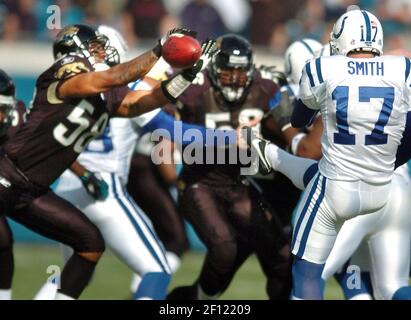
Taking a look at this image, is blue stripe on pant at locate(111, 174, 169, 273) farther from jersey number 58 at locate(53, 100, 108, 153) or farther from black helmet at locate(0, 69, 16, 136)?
black helmet at locate(0, 69, 16, 136)

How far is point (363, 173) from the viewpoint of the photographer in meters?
5.27

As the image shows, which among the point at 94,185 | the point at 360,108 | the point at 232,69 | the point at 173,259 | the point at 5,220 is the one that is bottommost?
the point at 173,259

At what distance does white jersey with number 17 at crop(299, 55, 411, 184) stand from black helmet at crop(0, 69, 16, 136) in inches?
63.1

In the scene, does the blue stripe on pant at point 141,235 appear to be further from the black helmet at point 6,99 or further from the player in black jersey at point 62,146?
the black helmet at point 6,99

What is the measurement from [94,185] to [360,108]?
1.67 m

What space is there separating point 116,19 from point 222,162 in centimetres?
467

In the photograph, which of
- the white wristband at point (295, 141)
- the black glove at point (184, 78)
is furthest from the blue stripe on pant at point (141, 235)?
the white wristband at point (295, 141)

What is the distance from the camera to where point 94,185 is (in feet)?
20.1

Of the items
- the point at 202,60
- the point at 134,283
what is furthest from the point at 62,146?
the point at 134,283

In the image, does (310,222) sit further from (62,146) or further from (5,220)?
(5,220)

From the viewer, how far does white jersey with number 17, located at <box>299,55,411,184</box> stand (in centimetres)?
520

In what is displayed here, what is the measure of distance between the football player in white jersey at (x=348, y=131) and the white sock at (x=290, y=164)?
231 mm

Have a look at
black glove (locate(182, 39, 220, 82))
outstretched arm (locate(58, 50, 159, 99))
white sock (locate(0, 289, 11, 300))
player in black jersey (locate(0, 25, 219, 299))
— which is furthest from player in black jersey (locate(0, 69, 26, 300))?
black glove (locate(182, 39, 220, 82))

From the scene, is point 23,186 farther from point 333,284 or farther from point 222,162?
point 333,284
